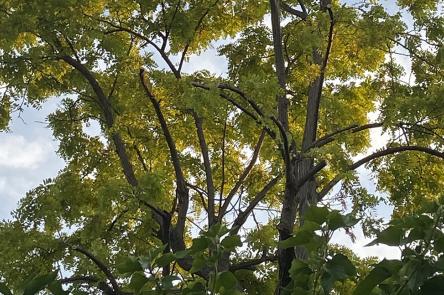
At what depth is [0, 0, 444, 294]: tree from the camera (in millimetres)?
8531

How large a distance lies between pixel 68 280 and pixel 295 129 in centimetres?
584

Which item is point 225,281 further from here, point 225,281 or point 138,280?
point 138,280

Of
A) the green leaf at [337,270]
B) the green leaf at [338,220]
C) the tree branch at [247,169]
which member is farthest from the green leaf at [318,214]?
the tree branch at [247,169]

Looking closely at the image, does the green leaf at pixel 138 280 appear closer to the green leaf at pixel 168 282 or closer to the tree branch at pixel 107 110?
the green leaf at pixel 168 282

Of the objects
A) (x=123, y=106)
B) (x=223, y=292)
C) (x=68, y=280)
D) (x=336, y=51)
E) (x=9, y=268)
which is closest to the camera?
(x=223, y=292)

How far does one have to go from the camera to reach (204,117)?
33.2ft

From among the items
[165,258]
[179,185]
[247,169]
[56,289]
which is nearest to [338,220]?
[165,258]

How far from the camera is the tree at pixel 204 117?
8531mm

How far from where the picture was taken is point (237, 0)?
11539 mm

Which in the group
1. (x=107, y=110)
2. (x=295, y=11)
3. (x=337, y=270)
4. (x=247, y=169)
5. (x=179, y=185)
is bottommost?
(x=337, y=270)

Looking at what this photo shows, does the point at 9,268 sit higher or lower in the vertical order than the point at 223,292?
higher

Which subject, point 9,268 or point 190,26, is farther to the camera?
point 190,26

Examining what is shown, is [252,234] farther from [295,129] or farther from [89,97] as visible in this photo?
[89,97]

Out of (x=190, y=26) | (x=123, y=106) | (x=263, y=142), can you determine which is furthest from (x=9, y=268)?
(x=263, y=142)
